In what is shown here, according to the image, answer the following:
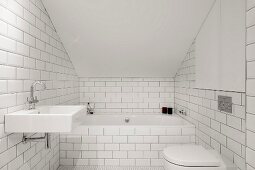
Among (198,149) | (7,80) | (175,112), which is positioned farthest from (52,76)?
(175,112)

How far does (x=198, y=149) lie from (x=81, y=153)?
1.63 metres

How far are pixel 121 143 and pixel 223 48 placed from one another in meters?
1.78

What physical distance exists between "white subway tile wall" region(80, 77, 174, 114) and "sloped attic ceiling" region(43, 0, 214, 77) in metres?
0.21

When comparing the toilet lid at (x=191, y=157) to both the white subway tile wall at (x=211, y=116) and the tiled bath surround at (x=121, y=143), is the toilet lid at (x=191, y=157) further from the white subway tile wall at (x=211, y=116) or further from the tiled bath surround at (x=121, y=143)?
the tiled bath surround at (x=121, y=143)

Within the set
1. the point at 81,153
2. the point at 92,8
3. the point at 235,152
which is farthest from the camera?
the point at 81,153

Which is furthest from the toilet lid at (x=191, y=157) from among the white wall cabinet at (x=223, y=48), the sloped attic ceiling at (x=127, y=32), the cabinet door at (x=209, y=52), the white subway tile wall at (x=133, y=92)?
the white subway tile wall at (x=133, y=92)

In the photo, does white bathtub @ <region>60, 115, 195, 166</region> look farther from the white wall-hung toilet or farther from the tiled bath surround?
Answer: the white wall-hung toilet

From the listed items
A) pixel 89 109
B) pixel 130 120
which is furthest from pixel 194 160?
pixel 89 109

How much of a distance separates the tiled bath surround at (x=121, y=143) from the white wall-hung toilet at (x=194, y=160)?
2.97ft

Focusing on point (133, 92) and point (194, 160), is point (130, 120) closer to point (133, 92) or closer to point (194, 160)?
point (133, 92)

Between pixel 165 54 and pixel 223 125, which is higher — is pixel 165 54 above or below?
above

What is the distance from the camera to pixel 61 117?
1.70m

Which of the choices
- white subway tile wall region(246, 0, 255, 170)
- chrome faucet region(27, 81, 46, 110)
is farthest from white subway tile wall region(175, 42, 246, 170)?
chrome faucet region(27, 81, 46, 110)

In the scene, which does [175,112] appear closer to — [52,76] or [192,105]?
[192,105]
